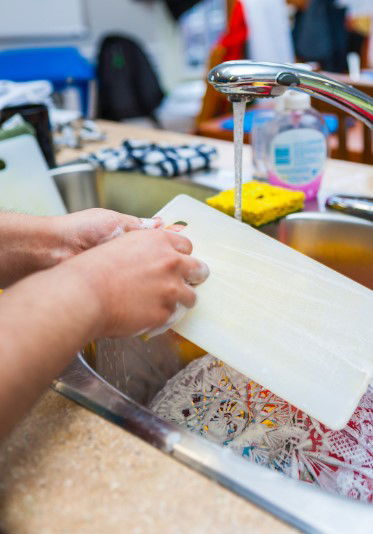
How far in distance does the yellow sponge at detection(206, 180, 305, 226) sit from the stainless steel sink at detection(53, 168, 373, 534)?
0.28ft

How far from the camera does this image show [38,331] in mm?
313

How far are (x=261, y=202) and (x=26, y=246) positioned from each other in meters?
0.33

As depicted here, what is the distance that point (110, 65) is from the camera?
2.97 meters

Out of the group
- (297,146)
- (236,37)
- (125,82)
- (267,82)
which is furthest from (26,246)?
(125,82)

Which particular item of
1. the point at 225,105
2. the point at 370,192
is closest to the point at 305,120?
the point at 370,192

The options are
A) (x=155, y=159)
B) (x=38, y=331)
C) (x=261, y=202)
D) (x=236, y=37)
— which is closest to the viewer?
(x=38, y=331)

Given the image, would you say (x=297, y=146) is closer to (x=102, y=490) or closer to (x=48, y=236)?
(x=48, y=236)

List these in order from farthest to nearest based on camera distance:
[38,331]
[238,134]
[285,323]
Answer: [238,134], [285,323], [38,331]

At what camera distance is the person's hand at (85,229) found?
526 millimetres

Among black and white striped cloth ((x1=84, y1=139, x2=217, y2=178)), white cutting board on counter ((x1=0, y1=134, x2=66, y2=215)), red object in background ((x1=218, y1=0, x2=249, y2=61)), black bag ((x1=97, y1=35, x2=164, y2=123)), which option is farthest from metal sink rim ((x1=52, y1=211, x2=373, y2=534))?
black bag ((x1=97, y1=35, x2=164, y2=123))

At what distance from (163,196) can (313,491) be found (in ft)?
2.23

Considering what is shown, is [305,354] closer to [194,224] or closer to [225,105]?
[194,224]

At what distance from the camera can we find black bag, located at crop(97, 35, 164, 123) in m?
2.96

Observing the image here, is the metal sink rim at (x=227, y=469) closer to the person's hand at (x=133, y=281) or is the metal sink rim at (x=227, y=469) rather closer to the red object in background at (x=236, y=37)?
the person's hand at (x=133, y=281)
